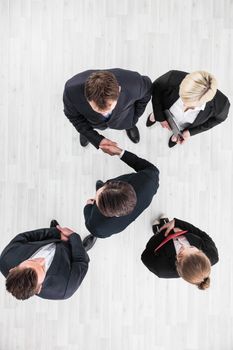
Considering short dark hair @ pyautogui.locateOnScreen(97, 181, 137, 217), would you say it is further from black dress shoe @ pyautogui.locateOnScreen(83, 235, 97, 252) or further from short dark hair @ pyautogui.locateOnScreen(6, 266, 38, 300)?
black dress shoe @ pyautogui.locateOnScreen(83, 235, 97, 252)

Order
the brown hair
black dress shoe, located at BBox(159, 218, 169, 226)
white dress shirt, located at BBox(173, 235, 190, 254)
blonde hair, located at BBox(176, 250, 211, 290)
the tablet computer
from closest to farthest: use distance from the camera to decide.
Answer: the brown hair
blonde hair, located at BBox(176, 250, 211, 290)
white dress shirt, located at BBox(173, 235, 190, 254)
the tablet computer
black dress shoe, located at BBox(159, 218, 169, 226)

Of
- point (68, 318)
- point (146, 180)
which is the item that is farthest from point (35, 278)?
point (68, 318)

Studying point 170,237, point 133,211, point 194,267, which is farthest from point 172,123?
point 194,267

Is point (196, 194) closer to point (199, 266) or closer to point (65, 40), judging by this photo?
point (199, 266)

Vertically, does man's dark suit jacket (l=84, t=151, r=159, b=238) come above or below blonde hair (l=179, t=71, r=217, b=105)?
below

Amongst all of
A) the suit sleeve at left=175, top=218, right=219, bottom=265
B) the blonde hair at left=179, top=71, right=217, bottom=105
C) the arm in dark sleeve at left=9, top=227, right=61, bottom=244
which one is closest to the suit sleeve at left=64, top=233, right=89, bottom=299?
the arm in dark sleeve at left=9, top=227, right=61, bottom=244

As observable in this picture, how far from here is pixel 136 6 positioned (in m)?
3.60

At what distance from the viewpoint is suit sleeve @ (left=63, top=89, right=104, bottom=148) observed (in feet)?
8.65

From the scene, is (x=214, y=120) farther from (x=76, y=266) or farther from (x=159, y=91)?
(x=76, y=266)

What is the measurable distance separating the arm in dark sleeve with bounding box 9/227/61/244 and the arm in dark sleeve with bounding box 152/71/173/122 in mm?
1236

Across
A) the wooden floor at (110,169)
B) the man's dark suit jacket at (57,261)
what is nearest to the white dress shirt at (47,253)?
the man's dark suit jacket at (57,261)

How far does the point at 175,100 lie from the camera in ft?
8.72

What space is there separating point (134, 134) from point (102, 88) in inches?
51.0

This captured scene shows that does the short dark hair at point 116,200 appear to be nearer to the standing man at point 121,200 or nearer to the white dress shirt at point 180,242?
the standing man at point 121,200
